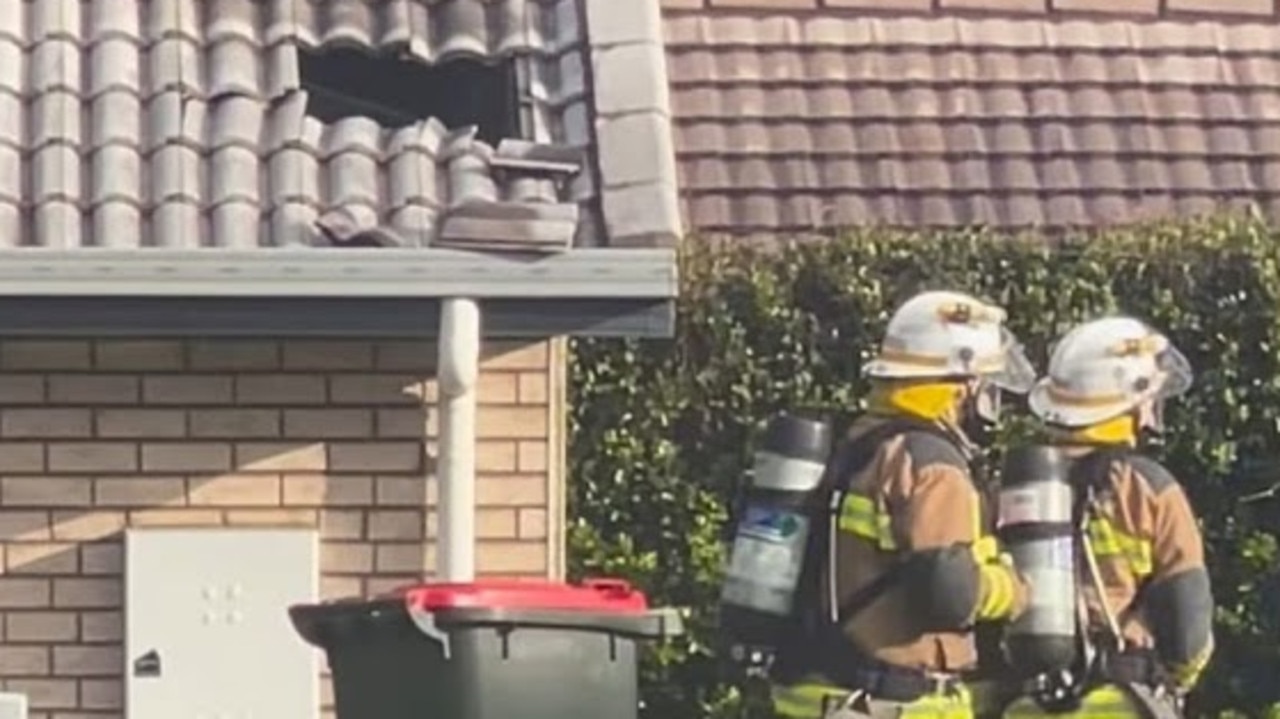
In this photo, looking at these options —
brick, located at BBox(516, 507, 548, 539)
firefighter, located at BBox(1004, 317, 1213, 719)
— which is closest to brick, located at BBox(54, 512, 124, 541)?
brick, located at BBox(516, 507, 548, 539)

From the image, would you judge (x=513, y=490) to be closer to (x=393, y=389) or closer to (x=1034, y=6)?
(x=393, y=389)

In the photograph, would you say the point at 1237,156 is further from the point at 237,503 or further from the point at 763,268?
the point at 237,503

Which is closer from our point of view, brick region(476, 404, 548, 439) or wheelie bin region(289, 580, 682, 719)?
wheelie bin region(289, 580, 682, 719)

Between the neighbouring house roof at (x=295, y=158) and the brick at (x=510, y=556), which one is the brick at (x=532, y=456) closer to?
the brick at (x=510, y=556)

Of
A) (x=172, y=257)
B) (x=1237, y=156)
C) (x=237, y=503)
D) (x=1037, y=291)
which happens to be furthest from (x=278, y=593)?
(x=1237, y=156)

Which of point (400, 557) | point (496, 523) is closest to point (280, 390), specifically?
point (400, 557)

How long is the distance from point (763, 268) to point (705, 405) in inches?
17.9

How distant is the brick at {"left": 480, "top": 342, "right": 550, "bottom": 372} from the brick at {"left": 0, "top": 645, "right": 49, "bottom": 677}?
1307 mm

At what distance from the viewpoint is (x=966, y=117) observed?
12.6 m

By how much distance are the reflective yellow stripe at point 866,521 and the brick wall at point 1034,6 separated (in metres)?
4.53

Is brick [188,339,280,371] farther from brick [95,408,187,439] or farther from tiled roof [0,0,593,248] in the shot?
tiled roof [0,0,593,248]

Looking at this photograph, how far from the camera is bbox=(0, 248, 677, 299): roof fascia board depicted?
27.7 ft

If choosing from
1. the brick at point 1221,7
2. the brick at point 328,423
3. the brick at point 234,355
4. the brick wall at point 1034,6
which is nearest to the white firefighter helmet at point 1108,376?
the brick at point 328,423

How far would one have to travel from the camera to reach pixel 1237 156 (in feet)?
41.5
